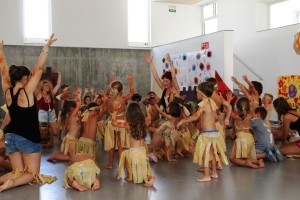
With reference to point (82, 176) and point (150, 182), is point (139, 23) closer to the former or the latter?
point (150, 182)

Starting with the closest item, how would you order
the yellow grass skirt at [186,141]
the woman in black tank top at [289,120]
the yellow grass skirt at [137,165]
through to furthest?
the yellow grass skirt at [137,165] < the woman in black tank top at [289,120] < the yellow grass skirt at [186,141]

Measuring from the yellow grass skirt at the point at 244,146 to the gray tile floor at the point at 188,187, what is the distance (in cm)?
23

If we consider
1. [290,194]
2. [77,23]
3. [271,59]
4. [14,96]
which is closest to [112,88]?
[14,96]

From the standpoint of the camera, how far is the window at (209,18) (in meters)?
14.6

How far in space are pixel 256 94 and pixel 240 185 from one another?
3097 millimetres

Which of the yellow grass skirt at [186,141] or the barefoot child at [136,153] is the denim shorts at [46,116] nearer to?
the yellow grass skirt at [186,141]

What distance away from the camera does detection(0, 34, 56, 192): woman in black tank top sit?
14.6ft

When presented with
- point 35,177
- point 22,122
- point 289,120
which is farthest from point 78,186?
point 289,120

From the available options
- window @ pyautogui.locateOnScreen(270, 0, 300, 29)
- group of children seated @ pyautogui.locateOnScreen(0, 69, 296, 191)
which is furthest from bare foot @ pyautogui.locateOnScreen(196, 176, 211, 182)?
window @ pyautogui.locateOnScreen(270, 0, 300, 29)

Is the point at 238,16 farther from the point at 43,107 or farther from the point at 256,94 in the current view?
the point at 43,107

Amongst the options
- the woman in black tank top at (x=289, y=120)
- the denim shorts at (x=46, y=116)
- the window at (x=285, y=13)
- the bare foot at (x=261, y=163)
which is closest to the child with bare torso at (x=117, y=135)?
the bare foot at (x=261, y=163)

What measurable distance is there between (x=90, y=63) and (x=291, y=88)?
6.69m

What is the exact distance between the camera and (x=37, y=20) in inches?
496

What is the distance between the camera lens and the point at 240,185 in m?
4.54
